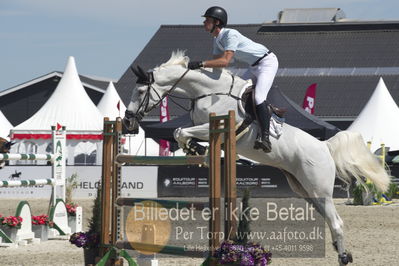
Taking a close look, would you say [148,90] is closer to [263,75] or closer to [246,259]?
[263,75]

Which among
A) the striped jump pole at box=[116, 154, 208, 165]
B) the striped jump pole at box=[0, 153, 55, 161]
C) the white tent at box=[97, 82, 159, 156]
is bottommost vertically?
the striped jump pole at box=[116, 154, 208, 165]

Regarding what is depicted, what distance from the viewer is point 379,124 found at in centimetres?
2178

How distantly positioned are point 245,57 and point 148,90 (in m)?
0.86

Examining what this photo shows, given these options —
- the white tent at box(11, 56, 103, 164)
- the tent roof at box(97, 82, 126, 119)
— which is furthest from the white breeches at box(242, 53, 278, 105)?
the tent roof at box(97, 82, 126, 119)

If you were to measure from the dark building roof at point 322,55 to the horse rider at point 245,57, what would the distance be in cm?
2655

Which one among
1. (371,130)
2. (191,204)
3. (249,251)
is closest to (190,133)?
(191,204)

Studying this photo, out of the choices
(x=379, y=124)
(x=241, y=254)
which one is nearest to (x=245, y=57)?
(x=241, y=254)

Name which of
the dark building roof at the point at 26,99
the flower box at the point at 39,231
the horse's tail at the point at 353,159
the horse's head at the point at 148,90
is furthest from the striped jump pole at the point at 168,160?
the dark building roof at the point at 26,99

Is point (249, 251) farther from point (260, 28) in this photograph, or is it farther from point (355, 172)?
point (260, 28)

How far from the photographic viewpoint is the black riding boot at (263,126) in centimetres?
629

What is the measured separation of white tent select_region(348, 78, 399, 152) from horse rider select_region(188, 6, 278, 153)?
15187mm

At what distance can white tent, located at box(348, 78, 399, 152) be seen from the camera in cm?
2158

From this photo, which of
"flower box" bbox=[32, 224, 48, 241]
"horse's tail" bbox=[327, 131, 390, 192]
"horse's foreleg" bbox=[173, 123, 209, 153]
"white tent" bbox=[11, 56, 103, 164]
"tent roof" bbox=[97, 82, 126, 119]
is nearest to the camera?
"horse's foreleg" bbox=[173, 123, 209, 153]

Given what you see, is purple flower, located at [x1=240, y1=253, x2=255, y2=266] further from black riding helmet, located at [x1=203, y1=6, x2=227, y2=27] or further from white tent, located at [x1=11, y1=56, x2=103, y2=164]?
white tent, located at [x1=11, y1=56, x2=103, y2=164]
